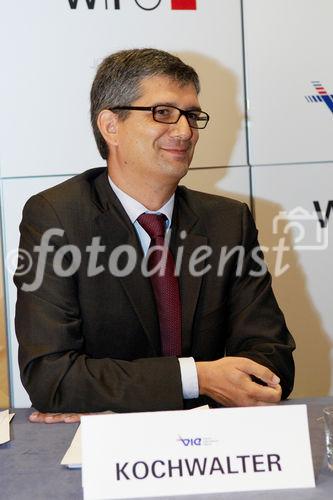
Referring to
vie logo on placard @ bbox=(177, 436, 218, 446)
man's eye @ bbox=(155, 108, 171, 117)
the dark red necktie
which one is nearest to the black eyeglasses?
man's eye @ bbox=(155, 108, 171, 117)

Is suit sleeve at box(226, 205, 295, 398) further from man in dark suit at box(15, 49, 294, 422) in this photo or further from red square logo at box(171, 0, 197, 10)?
red square logo at box(171, 0, 197, 10)

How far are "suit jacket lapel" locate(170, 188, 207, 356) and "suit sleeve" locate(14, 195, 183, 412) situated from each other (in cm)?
28

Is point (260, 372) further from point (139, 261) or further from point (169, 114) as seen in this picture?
point (169, 114)

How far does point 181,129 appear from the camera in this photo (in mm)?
1992

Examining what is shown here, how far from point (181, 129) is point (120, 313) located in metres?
0.52

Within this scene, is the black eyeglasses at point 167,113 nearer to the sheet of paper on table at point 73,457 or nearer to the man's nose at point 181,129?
the man's nose at point 181,129

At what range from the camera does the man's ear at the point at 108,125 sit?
2078 mm

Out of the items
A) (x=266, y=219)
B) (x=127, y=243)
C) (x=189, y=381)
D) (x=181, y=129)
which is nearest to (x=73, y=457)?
(x=189, y=381)

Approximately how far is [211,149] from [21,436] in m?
1.63

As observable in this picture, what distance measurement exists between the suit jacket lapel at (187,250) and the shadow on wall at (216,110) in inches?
27.7

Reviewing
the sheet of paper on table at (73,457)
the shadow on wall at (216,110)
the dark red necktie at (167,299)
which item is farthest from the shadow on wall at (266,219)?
the sheet of paper on table at (73,457)

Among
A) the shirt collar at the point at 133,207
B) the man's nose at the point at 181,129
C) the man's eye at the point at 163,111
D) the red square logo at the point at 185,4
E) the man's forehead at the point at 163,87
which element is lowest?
the shirt collar at the point at 133,207

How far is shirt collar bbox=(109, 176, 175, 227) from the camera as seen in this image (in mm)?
2051

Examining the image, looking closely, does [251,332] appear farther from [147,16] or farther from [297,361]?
[147,16]
